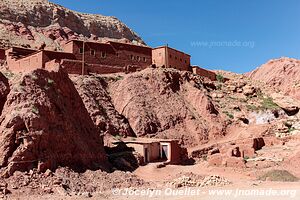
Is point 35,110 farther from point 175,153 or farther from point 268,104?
point 268,104

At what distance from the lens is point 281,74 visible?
199ft

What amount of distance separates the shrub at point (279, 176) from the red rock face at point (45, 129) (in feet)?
27.8

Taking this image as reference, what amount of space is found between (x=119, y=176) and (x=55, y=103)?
4.43m

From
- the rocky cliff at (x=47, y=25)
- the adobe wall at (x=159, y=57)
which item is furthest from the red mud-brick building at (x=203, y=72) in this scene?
the rocky cliff at (x=47, y=25)

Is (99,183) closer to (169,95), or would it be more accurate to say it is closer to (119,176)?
(119,176)

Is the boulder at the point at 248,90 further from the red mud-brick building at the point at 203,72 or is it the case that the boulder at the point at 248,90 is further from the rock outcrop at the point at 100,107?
the rock outcrop at the point at 100,107

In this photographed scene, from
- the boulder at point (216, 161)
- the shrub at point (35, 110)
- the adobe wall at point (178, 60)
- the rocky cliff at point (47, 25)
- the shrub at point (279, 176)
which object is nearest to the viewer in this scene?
the shrub at point (35, 110)

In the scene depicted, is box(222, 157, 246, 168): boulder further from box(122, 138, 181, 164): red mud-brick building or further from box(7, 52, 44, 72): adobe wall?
box(7, 52, 44, 72): adobe wall

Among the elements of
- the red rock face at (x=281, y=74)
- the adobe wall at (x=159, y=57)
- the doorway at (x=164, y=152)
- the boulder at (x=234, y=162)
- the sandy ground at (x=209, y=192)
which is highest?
the red rock face at (x=281, y=74)

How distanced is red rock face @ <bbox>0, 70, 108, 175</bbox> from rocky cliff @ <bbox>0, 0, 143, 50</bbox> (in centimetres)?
1798

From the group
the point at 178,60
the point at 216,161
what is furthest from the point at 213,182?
the point at 178,60

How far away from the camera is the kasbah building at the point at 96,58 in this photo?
84.3ft

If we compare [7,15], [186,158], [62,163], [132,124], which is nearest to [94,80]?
[132,124]

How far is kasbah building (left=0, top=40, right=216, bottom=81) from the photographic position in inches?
1012
